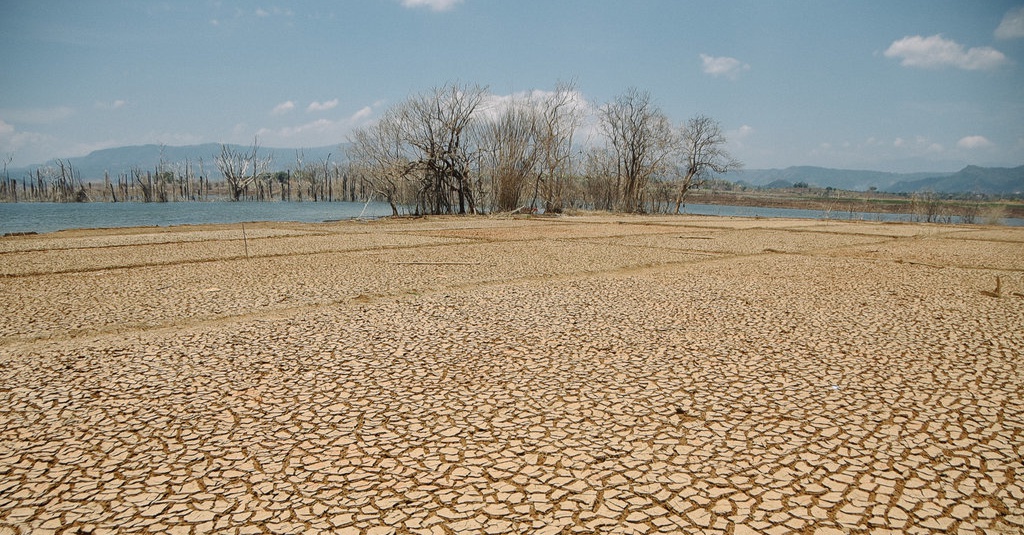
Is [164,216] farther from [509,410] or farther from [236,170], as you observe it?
[236,170]

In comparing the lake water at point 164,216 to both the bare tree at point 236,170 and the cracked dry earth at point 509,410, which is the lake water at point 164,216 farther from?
the bare tree at point 236,170

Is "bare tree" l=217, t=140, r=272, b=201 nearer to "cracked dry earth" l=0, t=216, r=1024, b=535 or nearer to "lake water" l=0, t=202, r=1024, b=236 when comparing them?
"lake water" l=0, t=202, r=1024, b=236

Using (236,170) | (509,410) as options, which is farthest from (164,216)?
(236,170)

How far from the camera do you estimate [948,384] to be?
11.5ft

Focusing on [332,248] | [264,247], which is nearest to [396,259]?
[332,248]

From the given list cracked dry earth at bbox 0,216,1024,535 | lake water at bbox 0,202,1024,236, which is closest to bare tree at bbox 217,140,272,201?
lake water at bbox 0,202,1024,236

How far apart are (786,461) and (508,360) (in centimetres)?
196

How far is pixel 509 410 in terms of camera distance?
3.06m

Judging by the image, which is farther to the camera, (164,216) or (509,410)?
(164,216)

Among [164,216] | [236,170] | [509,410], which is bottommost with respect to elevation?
[509,410]

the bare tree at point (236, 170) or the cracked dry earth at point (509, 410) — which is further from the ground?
the bare tree at point (236, 170)

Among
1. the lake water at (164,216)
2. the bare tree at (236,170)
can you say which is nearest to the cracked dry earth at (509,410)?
the lake water at (164,216)

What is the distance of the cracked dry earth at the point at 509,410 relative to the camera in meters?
2.11

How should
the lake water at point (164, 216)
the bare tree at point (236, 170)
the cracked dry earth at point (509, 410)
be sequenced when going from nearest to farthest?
the cracked dry earth at point (509, 410) → the lake water at point (164, 216) → the bare tree at point (236, 170)
